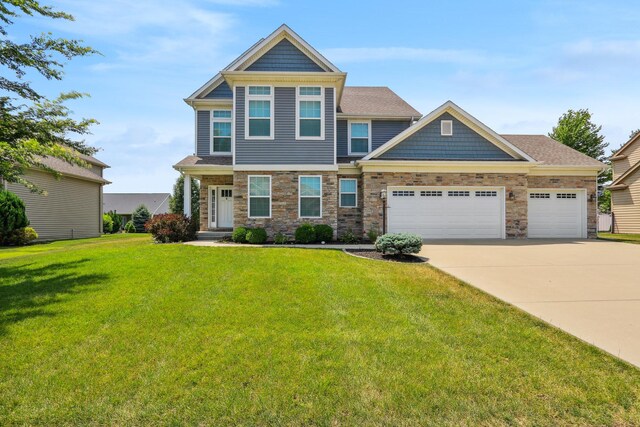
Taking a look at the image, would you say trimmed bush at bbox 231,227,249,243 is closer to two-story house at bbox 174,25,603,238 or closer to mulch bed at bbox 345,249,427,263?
two-story house at bbox 174,25,603,238

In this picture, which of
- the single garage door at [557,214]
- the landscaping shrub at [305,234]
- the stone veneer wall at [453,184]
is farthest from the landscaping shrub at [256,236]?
the single garage door at [557,214]

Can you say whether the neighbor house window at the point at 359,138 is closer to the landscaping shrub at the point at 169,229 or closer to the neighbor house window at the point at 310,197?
the neighbor house window at the point at 310,197

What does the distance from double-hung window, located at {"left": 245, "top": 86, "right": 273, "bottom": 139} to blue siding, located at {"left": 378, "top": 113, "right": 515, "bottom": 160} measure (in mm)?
5442

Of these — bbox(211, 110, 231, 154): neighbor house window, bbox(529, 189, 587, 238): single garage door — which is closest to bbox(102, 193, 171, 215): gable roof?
bbox(211, 110, 231, 154): neighbor house window

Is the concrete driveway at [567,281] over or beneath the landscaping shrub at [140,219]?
beneath

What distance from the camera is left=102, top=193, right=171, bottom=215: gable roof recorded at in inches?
1706

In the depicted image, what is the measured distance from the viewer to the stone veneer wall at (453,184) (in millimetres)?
14547

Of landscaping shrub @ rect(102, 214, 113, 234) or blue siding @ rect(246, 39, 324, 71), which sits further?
landscaping shrub @ rect(102, 214, 113, 234)

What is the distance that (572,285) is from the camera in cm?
706

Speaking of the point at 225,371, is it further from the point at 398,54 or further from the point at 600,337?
the point at 398,54

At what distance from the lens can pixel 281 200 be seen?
1428 centimetres

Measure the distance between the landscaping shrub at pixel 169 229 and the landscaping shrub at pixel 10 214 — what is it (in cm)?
781

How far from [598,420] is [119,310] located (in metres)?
6.02

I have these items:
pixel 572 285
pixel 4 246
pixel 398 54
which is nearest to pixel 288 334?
pixel 572 285
